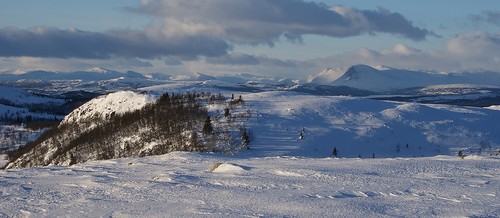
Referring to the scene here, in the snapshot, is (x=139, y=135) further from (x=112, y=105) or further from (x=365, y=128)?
(x=112, y=105)

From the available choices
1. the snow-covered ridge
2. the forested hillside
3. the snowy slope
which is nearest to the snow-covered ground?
the snowy slope

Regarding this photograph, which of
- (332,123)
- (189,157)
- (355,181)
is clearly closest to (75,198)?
(355,181)

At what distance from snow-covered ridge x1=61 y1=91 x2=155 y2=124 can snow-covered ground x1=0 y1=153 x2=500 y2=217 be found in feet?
259

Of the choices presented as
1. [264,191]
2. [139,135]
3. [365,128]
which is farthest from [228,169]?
[139,135]

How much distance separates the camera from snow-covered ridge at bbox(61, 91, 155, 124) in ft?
337

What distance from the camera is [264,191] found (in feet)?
57.2

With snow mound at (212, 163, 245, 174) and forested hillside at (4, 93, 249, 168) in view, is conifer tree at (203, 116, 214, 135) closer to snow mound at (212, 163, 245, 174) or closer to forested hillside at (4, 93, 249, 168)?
forested hillside at (4, 93, 249, 168)

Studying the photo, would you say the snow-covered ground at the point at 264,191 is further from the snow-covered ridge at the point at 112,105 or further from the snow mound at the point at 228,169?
the snow-covered ridge at the point at 112,105

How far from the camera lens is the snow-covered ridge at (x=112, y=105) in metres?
103

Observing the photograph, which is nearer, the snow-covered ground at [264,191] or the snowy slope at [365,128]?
the snow-covered ground at [264,191]

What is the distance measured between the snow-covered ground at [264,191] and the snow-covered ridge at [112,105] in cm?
7894

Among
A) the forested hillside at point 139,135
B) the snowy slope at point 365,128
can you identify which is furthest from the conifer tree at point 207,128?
the snowy slope at point 365,128

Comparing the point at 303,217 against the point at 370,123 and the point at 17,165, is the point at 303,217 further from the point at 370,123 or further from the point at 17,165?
the point at 17,165

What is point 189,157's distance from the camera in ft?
99.9
